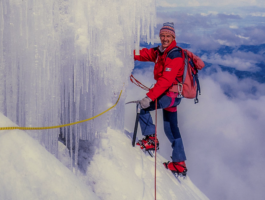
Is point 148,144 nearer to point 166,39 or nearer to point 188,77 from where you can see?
point 188,77

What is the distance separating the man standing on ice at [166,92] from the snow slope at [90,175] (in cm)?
34

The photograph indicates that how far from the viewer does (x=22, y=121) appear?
2715 mm

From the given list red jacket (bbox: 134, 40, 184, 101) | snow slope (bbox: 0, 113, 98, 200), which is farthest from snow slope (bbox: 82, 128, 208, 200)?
snow slope (bbox: 0, 113, 98, 200)

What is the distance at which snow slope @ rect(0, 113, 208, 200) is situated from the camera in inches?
59.8

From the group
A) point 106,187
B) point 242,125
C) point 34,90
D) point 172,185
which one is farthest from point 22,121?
point 242,125

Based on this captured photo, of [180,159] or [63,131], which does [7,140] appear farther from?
[180,159]

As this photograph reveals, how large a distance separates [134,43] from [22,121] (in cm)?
206

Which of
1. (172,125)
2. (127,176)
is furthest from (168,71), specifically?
(127,176)

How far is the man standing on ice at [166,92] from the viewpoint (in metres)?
3.16

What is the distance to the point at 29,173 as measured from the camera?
1.56m

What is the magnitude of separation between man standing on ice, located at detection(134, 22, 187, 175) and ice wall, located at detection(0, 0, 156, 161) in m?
0.58

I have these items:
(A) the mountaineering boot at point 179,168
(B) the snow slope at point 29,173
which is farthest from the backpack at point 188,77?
(B) the snow slope at point 29,173

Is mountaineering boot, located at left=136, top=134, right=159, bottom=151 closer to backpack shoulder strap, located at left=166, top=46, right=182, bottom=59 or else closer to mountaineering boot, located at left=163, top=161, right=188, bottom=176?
mountaineering boot, located at left=163, top=161, right=188, bottom=176

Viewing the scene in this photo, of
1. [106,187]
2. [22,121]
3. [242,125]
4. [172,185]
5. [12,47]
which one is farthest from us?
[242,125]
